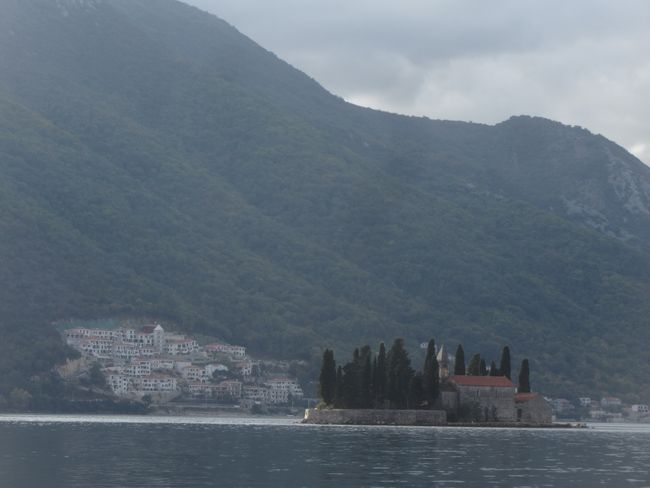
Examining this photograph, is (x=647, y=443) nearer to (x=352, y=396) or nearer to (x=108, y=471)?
(x=352, y=396)

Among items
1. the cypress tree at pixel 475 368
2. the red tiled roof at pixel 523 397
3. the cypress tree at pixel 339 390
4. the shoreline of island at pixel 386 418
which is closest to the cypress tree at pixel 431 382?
the shoreline of island at pixel 386 418

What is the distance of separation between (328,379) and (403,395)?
7505mm

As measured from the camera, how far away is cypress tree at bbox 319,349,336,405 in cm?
15175

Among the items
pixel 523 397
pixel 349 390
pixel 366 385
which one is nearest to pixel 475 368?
pixel 523 397

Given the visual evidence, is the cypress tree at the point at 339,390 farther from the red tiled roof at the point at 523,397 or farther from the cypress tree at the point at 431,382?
the red tiled roof at the point at 523,397

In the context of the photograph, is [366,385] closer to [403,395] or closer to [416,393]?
[403,395]

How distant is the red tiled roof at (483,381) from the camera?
15688cm

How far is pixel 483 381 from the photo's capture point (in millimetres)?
158250

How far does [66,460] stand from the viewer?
85.0 meters

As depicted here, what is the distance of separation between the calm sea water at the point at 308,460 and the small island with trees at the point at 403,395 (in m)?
19.7

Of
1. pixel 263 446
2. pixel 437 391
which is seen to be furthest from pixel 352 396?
pixel 263 446

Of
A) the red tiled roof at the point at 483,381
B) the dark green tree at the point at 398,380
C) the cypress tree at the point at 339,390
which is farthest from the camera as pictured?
the red tiled roof at the point at 483,381

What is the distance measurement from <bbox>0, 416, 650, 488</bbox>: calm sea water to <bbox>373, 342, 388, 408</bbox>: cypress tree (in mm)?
19703

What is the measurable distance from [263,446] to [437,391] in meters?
50.4
